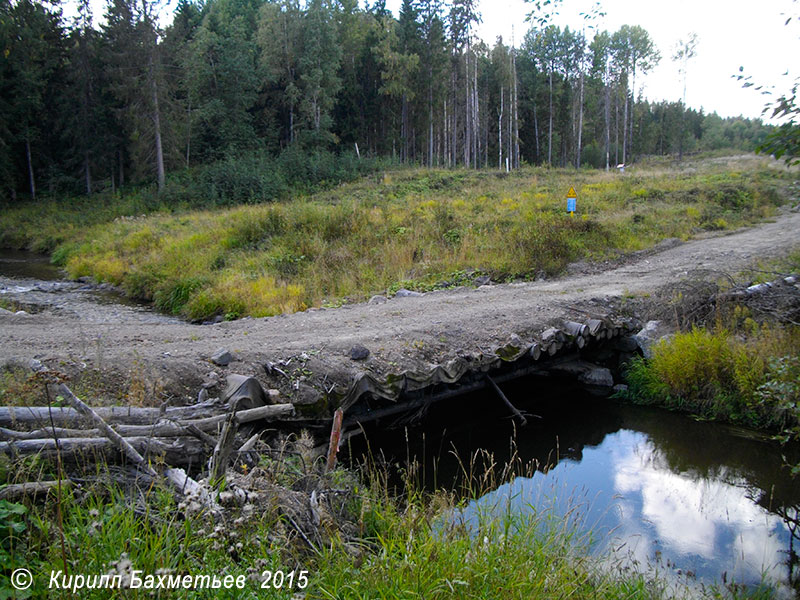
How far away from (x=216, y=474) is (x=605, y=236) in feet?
46.7

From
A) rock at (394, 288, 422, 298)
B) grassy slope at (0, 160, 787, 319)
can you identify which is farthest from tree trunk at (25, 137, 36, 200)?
rock at (394, 288, 422, 298)

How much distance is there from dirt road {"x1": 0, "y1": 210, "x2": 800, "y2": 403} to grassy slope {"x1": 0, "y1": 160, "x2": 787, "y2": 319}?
1.38 metres

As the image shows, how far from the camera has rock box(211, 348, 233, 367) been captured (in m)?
6.22

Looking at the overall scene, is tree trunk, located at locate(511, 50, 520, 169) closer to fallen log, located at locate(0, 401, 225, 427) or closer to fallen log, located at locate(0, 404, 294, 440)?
fallen log, located at locate(0, 404, 294, 440)

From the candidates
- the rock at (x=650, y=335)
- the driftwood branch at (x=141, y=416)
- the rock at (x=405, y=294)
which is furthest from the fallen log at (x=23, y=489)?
the rock at (x=650, y=335)

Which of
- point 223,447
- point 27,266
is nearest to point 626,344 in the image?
point 223,447

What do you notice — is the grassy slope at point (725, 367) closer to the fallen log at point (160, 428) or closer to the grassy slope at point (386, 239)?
the grassy slope at point (386, 239)

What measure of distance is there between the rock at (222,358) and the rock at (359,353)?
1.50 meters

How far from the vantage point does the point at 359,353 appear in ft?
22.7

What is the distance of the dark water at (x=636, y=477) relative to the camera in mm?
5074

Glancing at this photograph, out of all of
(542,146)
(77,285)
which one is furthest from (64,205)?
(542,146)

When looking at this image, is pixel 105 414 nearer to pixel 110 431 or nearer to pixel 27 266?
pixel 110 431

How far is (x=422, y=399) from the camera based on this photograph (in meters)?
7.63

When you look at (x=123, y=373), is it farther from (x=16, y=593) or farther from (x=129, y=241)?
(x=129, y=241)
